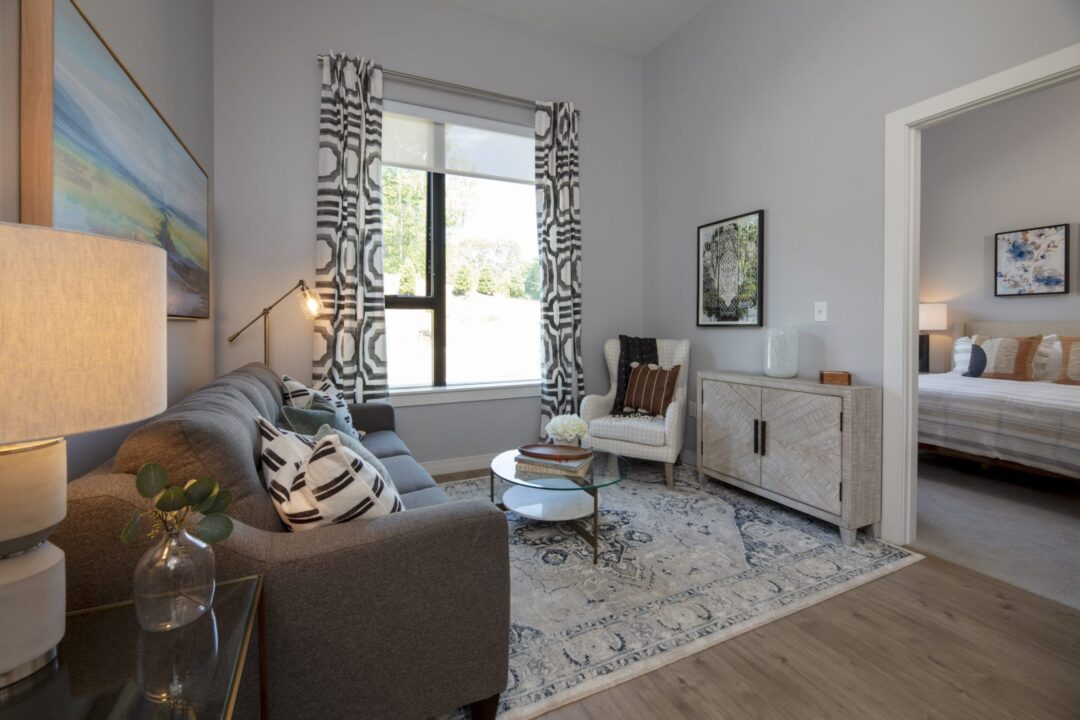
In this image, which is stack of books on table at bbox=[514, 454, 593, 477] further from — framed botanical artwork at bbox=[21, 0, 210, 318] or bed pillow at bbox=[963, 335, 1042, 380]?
bed pillow at bbox=[963, 335, 1042, 380]

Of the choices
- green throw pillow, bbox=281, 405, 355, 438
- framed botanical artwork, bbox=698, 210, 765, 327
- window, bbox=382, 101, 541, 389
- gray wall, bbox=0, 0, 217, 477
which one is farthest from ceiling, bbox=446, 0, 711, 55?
green throw pillow, bbox=281, 405, 355, 438

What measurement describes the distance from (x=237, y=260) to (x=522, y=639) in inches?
106

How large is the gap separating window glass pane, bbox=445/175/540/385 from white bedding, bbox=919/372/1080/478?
9.98ft

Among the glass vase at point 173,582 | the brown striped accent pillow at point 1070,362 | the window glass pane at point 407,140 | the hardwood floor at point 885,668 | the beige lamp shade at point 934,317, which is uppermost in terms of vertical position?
the window glass pane at point 407,140

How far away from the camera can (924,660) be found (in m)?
1.57

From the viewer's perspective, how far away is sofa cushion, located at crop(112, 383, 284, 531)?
1046 mm

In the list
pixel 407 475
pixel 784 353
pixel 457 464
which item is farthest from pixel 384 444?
pixel 784 353

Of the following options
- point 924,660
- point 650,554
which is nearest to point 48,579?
point 650,554

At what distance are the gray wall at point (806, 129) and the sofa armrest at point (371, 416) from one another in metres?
2.28

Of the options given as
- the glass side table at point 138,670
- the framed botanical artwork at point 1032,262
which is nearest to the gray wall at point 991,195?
the framed botanical artwork at point 1032,262

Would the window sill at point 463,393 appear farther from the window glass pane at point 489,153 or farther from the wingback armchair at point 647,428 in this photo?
the window glass pane at point 489,153

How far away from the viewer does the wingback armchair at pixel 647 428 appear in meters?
3.08

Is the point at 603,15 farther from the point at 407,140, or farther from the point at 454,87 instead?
the point at 407,140

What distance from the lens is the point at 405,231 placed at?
11.4 feet
